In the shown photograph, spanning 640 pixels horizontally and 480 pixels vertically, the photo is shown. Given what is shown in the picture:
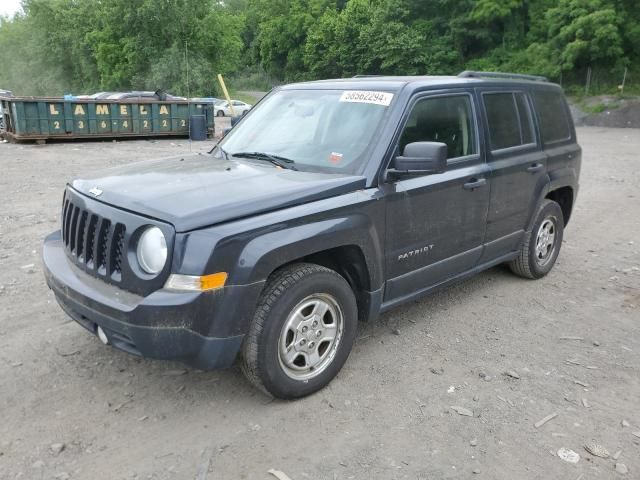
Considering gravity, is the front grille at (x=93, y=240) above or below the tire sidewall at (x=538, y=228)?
above

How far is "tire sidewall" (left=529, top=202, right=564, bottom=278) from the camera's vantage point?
17.9 ft

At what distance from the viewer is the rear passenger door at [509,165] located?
4.68 m

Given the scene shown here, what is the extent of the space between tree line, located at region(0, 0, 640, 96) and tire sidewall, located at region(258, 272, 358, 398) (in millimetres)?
33635

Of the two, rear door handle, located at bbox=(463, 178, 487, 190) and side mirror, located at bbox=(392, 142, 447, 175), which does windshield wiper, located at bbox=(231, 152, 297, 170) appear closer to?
side mirror, located at bbox=(392, 142, 447, 175)

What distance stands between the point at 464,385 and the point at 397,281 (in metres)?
0.81

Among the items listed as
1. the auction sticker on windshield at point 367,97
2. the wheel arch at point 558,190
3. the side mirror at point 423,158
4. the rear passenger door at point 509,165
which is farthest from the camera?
the wheel arch at point 558,190

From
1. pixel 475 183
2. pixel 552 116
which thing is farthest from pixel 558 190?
pixel 475 183

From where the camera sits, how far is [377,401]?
3.50 meters

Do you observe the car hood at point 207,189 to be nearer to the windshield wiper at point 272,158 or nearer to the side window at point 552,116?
the windshield wiper at point 272,158

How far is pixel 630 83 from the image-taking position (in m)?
33.0

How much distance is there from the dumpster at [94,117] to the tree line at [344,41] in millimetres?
15806

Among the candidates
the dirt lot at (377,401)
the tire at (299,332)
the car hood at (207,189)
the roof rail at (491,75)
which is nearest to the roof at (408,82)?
the roof rail at (491,75)

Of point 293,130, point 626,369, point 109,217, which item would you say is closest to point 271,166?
point 293,130

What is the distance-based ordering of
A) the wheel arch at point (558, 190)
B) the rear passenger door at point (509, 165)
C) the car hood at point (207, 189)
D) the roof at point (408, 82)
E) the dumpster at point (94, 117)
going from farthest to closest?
1. the dumpster at point (94, 117)
2. the wheel arch at point (558, 190)
3. the rear passenger door at point (509, 165)
4. the roof at point (408, 82)
5. the car hood at point (207, 189)
